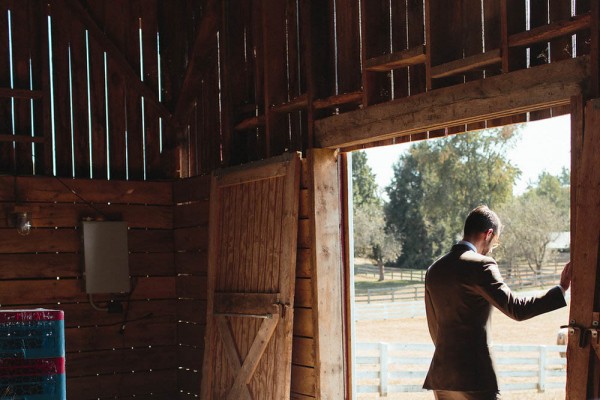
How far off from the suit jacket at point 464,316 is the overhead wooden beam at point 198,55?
4.21 meters

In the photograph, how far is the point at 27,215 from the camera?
7.32 meters

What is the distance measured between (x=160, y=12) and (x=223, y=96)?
1.49 m

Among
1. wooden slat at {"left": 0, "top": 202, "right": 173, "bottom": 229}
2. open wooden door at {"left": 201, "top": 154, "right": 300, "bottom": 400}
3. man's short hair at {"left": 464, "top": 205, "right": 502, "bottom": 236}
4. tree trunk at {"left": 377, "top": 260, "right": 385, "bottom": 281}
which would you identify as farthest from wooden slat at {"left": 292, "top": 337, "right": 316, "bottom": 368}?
tree trunk at {"left": 377, "top": 260, "right": 385, "bottom": 281}

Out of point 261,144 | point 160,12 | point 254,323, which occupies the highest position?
point 160,12

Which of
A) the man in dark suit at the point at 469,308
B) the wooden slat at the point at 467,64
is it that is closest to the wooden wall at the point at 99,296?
the wooden slat at the point at 467,64

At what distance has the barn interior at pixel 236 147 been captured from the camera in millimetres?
4734

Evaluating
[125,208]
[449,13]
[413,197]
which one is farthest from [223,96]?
[413,197]

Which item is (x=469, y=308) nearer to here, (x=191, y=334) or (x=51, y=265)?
(x=191, y=334)

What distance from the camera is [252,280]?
659 cm

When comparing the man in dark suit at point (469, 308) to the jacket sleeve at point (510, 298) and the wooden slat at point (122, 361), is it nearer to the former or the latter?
the jacket sleeve at point (510, 298)

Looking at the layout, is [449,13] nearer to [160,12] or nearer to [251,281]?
[251,281]

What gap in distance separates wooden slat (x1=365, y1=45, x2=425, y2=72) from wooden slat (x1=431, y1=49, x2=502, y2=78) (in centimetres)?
20

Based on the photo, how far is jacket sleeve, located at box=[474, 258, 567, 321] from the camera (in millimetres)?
4102

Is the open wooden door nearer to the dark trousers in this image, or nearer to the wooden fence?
the dark trousers
